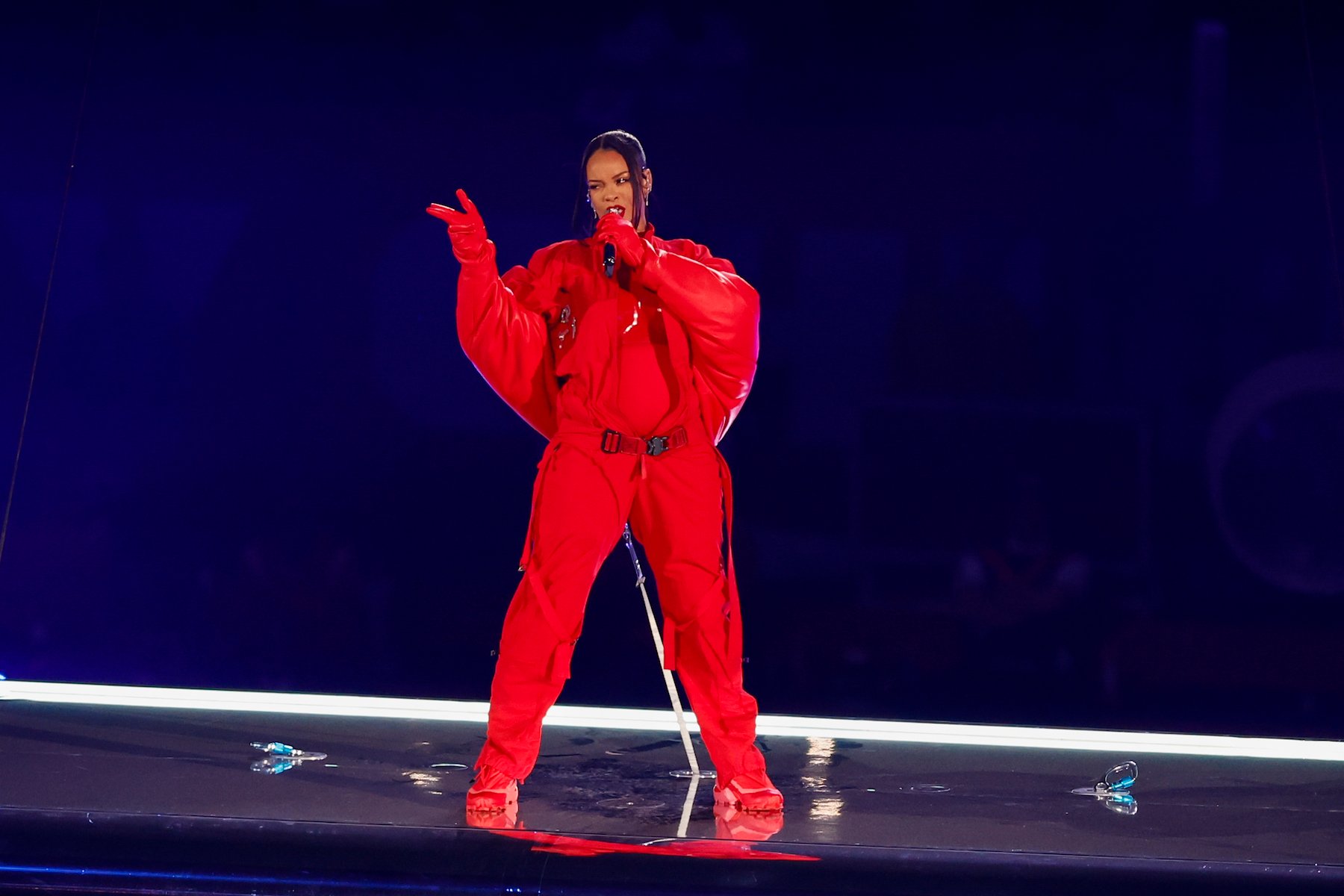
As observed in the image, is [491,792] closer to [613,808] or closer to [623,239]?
[613,808]

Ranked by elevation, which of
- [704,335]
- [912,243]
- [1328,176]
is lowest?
[704,335]

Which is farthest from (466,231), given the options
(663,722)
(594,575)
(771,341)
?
(663,722)

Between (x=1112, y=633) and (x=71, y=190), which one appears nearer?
(x=1112, y=633)

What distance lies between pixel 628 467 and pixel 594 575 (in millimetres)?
222

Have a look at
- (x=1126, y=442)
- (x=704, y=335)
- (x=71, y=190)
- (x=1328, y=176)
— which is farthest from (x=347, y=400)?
(x=1328, y=176)

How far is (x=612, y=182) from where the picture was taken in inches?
94.7

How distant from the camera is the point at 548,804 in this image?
243 cm

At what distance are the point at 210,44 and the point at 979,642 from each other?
3020 mm

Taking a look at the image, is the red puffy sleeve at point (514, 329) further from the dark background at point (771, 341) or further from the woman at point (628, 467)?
the dark background at point (771, 341)

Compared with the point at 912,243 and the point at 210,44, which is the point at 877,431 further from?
the point at 210,44

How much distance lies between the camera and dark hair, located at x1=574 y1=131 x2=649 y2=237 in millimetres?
2400

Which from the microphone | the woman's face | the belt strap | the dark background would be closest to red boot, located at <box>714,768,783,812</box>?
the belt strap

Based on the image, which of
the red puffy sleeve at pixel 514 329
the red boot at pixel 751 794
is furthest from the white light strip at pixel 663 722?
the red puffy sleeve at pixel 514 329

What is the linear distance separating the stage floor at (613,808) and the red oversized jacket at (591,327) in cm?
80
